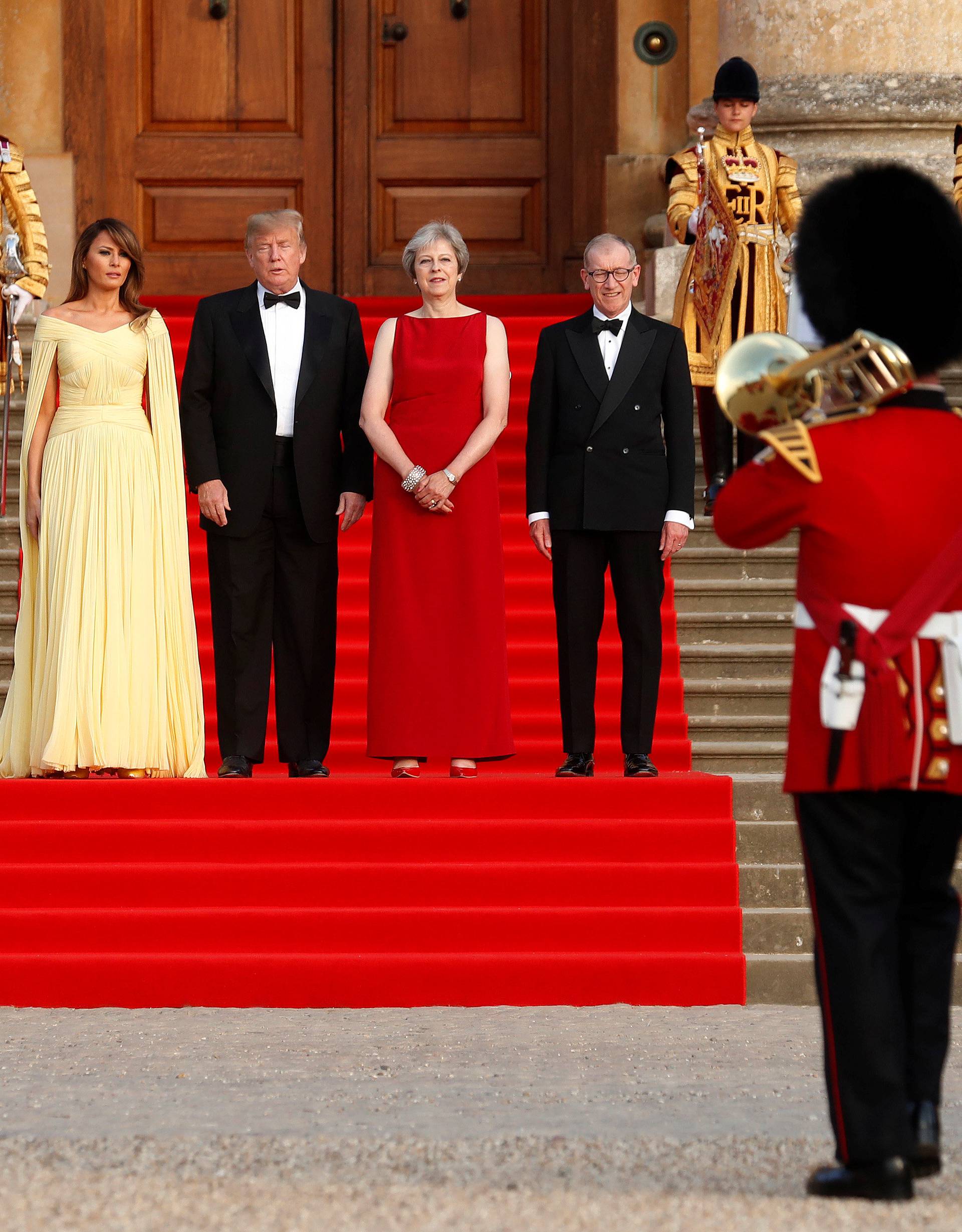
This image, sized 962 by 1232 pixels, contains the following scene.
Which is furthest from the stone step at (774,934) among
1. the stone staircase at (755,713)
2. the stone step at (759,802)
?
the stone step at (759,802)

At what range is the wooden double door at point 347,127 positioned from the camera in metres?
11.1

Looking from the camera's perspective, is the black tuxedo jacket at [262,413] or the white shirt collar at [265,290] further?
the white shirt collar at [265,290]

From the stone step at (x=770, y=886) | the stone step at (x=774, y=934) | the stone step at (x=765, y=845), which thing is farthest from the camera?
the stone step at (x=765, y=845)

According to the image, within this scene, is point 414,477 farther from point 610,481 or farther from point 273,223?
point 273,223

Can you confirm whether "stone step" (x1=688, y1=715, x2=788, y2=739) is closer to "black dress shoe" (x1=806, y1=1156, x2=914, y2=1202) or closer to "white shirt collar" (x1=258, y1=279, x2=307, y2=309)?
"white shirt collar" (x1=258, y1=279, x2=307, y2=309)

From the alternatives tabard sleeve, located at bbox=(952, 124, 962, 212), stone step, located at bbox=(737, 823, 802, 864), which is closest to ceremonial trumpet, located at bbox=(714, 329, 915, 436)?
stone step, located at bbox=(737, 823, 802, 864)

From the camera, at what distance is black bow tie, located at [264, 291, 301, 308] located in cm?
649

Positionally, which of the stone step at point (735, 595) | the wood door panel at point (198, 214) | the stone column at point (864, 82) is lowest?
the stone step at point (735, 595)

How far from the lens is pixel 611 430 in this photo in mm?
6355

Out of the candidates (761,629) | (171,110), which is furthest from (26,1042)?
(171,110)

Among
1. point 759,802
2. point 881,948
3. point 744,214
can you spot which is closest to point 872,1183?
point 881,948

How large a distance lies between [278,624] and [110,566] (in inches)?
21.1

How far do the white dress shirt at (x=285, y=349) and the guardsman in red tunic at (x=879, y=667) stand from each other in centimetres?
310

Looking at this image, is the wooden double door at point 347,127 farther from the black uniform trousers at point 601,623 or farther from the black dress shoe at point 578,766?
the black dress shoe at point 578,766
